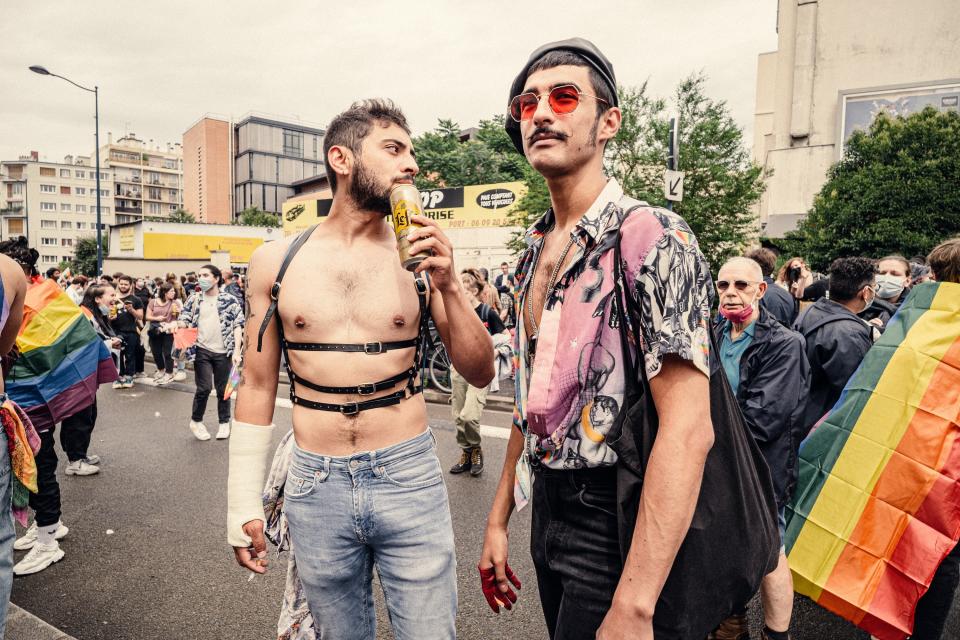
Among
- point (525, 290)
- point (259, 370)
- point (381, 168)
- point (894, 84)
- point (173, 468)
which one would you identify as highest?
point (894, 84)

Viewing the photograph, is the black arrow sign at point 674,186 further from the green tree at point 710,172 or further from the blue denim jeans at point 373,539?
the blue denim jeans at point 373,539

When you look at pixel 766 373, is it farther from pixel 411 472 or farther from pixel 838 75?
pixel 838 75

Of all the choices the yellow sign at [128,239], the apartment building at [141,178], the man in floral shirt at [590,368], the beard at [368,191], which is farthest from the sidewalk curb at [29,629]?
the apartment building at [141,178]

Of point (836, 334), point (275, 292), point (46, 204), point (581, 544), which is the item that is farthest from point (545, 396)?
point (46, 204)

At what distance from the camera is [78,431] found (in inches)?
214

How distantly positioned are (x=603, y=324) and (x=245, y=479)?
1.41 meters

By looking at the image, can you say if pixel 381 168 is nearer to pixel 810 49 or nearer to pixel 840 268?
pixel 840 268

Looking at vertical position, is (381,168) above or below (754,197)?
below

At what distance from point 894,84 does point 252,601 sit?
1273 inches

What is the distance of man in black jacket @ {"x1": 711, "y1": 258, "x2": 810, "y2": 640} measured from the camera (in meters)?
3.15

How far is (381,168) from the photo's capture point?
6.92 feet

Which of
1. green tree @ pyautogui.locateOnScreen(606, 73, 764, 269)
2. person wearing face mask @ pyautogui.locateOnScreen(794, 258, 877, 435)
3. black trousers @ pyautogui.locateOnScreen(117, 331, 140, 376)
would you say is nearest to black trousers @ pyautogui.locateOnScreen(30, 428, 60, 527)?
person wearing face mask @ pyautogui.locateOnScreen(794, 258, 877, 435)

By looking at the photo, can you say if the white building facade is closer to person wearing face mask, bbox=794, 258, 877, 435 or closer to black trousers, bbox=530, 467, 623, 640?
person wearing face mask, bbox=794, 258, 877, 435

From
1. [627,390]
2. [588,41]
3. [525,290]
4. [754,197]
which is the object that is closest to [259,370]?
[525,290]
